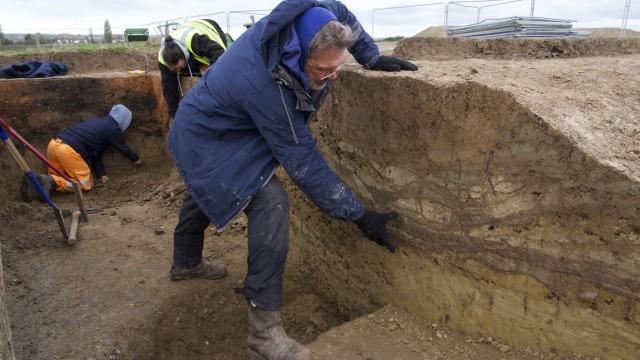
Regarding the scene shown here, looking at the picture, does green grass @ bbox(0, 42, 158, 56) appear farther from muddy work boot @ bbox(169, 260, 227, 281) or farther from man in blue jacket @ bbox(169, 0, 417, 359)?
man in blue jacket @ bbox(169, 0, 417, 359)

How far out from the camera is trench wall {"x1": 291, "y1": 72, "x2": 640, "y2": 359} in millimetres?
2010

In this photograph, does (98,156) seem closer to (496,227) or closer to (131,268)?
(131,268)

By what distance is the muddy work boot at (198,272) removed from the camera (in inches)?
144

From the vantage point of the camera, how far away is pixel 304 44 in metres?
2.15

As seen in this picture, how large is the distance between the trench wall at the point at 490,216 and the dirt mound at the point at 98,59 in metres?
8.07

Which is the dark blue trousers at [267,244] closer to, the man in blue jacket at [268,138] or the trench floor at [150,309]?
the man in blue jacket at [268,138]

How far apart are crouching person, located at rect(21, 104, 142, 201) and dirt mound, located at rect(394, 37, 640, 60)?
402 centimetres

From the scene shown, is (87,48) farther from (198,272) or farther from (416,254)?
(416,254)

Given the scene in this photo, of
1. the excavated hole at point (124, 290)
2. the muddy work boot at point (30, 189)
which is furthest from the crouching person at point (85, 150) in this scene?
A: the excavated hole at point (124, 290)

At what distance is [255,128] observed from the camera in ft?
8.21

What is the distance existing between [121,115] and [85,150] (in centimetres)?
66

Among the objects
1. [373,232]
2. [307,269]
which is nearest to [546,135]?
[373,232]

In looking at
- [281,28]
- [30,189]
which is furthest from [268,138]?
[30,189]

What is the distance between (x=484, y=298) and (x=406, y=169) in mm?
759
